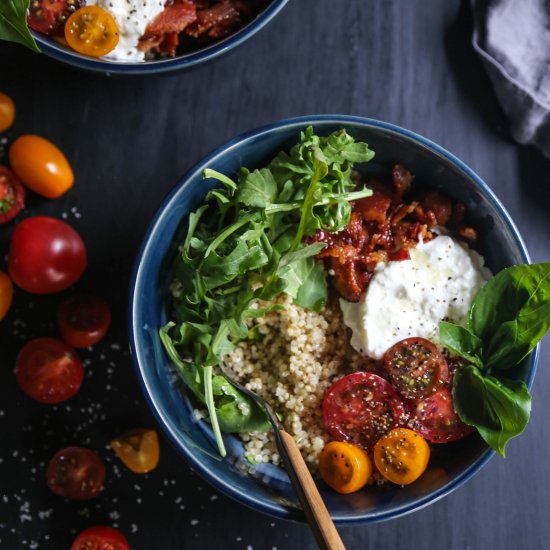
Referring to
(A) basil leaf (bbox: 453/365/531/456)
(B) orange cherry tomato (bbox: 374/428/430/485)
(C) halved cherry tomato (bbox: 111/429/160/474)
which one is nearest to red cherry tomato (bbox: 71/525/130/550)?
(C) halved cherry tomato (bbox: 111/429/160/474)

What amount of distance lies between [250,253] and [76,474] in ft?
2.63

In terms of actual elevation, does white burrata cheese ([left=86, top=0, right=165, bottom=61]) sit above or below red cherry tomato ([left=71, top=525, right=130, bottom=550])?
above

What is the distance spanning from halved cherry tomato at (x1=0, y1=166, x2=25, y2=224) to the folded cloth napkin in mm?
1300

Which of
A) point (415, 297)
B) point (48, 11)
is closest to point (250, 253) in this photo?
point (415, 297)

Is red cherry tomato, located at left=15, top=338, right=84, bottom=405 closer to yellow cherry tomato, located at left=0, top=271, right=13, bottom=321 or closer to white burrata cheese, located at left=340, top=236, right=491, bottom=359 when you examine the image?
yellow cherry tomato, located at left=0, top=271, right=13, bottom=321

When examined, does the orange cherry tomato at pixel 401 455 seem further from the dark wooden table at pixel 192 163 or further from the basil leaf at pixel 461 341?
the dark wooden table at pixel 192 163

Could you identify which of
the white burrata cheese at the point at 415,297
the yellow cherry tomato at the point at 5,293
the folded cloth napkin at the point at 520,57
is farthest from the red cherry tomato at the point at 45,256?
the folded cloth napkin at the point at 520,57

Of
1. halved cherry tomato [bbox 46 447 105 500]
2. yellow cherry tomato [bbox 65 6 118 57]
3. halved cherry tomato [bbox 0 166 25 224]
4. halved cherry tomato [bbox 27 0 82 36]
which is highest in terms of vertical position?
halved cherry tomato [bbox 27 0 82 36]

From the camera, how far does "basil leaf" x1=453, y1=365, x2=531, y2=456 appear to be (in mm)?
1644

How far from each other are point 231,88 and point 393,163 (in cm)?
52

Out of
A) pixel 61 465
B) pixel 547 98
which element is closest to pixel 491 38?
pixel 547 98

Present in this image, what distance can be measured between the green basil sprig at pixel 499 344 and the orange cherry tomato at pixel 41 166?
1073 millimetres

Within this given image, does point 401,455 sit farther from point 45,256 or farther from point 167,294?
point 45,256

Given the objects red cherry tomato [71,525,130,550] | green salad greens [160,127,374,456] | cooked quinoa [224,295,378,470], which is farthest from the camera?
red cherry tomato [71,525,130,550]
